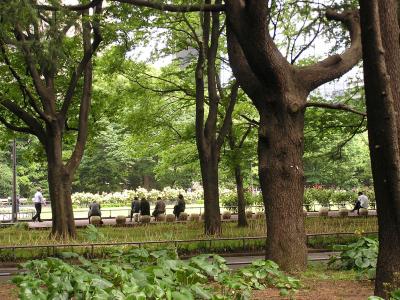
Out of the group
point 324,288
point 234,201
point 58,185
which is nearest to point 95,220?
point 58,185

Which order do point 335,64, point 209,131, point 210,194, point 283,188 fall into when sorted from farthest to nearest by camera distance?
point 209,131
point 210,194
point 335,64
point 283,188

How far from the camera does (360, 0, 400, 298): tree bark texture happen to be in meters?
6.08

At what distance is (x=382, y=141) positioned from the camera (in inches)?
241

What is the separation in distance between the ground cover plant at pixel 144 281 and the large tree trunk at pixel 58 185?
10769mm

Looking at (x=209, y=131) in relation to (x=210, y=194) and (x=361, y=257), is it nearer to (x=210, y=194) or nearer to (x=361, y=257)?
(x=210, y=194)

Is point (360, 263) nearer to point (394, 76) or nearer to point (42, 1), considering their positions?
point (394, 76)

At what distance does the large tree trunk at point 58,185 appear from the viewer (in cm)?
1792

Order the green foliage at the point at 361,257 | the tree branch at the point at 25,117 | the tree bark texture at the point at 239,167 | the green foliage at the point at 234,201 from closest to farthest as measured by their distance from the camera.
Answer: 1. the green foliage at the point at 361,257
2. the tree branch at the point at 25,117
3. the tree bark texture at the point at 239,167
4. the green foliage at the point at 234,201

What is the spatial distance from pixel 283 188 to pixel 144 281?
14.4 feet

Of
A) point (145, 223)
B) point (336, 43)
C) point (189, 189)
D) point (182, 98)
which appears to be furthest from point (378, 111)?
point (189, 189)

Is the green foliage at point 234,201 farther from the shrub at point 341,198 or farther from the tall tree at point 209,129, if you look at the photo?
the tall tree at point 209,129

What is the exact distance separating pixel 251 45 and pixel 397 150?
3.17 m

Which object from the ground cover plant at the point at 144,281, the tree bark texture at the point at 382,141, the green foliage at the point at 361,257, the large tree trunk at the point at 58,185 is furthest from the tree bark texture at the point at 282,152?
the large tree trunk at the point at 58,185

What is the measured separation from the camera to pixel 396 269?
20.4ft
